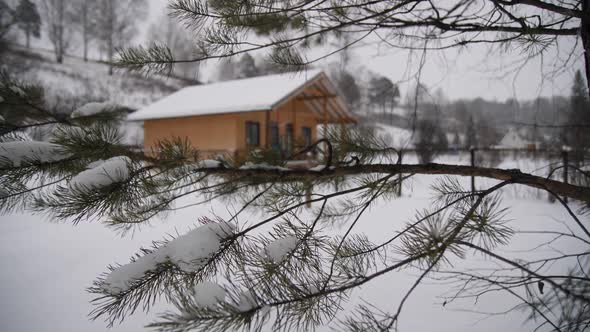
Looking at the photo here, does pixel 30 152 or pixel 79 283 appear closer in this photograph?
pixel 30 152

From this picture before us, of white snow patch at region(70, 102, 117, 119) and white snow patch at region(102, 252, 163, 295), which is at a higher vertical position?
white snow patch at region(70, 102, 117, 119)

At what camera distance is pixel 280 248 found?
1.08 metres

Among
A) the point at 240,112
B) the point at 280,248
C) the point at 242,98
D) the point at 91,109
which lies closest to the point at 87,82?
the point at 242,98

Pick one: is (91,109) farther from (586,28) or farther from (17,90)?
(586,28)

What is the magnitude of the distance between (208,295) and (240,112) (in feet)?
36.7

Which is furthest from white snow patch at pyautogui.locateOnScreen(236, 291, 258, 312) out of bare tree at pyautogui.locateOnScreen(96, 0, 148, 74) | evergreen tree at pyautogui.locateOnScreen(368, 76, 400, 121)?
bare tree at pyautogui.locateOnScreen(96, 0, 148, 74)

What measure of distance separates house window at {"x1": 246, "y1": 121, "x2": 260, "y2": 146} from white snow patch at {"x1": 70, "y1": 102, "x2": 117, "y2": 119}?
1130cm

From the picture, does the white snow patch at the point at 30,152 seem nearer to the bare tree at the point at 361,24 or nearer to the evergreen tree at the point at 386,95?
the bare tree at the point at 361,24

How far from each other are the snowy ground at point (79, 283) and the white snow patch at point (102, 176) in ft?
1.42

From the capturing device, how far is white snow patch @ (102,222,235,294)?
0.93 meters

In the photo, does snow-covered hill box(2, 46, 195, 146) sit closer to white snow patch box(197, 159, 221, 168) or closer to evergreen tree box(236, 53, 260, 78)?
evergreen tree box(236, 53, 260, 78)

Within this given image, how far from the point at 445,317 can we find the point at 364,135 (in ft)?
5.52

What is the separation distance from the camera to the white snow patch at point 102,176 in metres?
0.84

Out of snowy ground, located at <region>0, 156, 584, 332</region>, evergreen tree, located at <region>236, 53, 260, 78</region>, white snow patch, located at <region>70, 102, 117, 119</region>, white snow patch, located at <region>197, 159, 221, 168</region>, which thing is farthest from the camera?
snowy ground, located at <region>0, 156, 584, 332</region>
